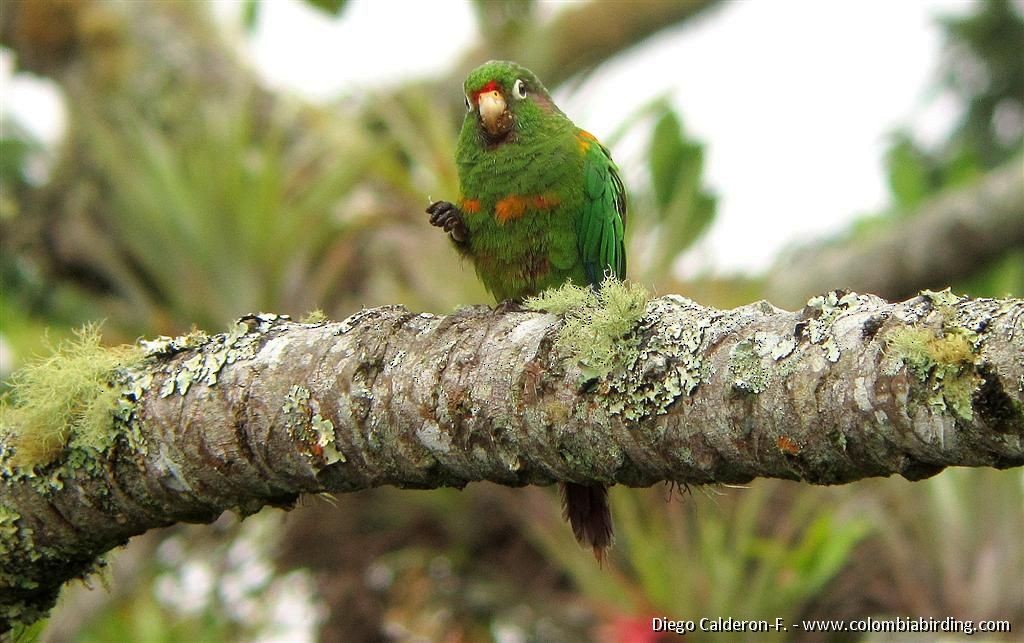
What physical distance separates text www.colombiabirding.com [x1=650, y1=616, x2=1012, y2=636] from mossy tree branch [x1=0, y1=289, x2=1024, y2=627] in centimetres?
232

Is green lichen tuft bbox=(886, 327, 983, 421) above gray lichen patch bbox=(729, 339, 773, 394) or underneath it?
underneath

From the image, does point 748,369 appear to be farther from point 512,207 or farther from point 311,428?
point 512,207

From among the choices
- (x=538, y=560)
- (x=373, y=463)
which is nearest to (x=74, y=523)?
(x=373, y=463)

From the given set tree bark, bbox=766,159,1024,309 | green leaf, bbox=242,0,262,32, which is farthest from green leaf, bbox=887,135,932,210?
green leaf, bbox=242,0,262,32

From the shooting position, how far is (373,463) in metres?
1.85

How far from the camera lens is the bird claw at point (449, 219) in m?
3.15

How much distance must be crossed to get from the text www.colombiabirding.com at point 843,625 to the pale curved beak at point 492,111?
6.45 ft

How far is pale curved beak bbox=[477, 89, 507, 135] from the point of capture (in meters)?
3.32

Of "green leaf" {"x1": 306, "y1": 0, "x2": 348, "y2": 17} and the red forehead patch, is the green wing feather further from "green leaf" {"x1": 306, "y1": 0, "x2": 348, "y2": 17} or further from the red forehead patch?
"green leaf" {"x1": 306, "y1": 0, "x2": 348, "y2": 17}

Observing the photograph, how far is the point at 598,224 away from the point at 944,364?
2.03 meters

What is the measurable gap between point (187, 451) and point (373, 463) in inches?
14.4

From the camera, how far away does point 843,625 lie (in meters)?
4.05

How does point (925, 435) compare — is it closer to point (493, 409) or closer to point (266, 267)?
point (493, 409)

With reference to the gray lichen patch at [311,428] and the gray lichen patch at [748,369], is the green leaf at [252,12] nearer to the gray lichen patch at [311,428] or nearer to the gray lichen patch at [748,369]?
the gray lichen patch at [311,428]
